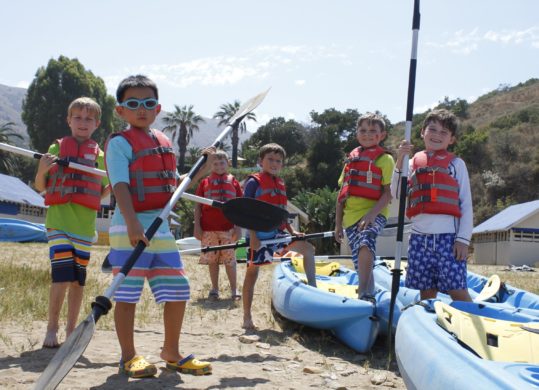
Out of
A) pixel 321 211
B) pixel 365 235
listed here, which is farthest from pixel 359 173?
pixel 321 211

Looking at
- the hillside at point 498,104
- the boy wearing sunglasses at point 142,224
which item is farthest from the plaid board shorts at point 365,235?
the hillside at point 498,104

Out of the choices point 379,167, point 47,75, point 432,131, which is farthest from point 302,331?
point 47,75

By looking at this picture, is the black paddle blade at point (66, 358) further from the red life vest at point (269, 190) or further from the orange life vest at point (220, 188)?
the orange life vest at point (220, 188)

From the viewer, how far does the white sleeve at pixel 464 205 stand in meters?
4.27

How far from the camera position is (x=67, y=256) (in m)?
4.00

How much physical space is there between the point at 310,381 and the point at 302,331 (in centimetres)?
173

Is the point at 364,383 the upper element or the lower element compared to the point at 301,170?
lower

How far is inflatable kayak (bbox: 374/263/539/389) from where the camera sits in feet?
6.69

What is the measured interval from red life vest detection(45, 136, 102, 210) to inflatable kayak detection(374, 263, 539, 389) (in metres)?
2.36

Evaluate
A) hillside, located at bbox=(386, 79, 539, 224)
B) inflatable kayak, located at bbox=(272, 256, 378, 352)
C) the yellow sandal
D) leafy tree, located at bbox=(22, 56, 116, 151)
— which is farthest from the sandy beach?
leafy tree, located at bbox=(22, 56, 116, 151)

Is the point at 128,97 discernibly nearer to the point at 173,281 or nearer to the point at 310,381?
the point at 173,281

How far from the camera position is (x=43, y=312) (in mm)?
4969

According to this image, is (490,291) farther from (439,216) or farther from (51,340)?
(51,340)

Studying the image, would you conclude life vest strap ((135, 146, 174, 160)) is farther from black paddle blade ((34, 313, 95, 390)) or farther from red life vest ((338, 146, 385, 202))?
red life vest ((338, 146, 385, 202))
